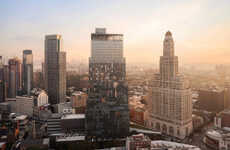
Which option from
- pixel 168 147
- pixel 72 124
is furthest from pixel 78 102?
pixel 168 147

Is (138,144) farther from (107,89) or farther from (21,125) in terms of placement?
(21,125)

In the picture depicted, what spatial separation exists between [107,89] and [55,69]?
843 cm

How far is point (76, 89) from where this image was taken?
1669 cm

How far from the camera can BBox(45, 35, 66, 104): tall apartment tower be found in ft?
48.2

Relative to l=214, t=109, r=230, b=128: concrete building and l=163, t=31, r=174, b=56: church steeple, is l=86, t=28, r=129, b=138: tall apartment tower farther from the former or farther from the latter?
l=214, t=109, r=230, b=128: concrete building

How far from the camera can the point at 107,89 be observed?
25.4 ft

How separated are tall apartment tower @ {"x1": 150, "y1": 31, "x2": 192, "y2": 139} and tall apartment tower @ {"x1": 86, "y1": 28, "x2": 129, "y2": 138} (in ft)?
8.13

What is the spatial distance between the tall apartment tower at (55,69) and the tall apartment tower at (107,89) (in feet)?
25.3

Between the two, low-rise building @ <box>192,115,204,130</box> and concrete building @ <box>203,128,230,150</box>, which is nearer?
concrete building @ <box>203,128,230,150</box>

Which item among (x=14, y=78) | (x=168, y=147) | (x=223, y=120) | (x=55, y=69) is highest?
(x=55, y=69)

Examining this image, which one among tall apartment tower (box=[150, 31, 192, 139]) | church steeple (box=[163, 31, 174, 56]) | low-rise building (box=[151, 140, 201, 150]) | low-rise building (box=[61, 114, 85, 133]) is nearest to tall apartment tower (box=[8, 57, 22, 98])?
low-rise building (box=[61, 114, 85, 133])

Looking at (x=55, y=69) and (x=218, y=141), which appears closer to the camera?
(x=218, y=141)

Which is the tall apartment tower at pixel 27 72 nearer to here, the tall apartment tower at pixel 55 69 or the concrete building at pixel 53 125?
the tall apartment tower at pixel 55 69

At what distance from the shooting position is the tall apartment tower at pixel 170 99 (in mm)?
8758
